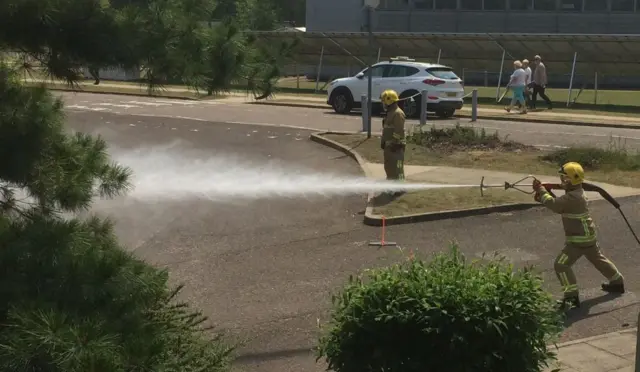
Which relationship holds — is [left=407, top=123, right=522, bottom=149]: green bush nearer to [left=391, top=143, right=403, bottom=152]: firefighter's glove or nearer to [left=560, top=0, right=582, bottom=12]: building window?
[left=391, top=143, right=403, bottom=152]: firefighter's glove

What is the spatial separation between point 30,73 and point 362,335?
2421 millimetres

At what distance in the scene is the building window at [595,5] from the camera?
165 feet

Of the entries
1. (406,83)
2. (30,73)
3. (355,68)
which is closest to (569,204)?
(30,73)

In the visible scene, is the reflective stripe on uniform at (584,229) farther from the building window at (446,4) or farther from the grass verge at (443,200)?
the building window at (446,4)

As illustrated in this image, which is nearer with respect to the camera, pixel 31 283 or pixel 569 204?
pixel 31 283

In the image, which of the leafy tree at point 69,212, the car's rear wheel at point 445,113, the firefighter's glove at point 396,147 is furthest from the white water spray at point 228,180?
the car's rear wheel at point 445,113

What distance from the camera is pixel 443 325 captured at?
16.8ft

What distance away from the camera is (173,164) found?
18.9 m

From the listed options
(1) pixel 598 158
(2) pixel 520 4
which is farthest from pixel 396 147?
(2) pixel 520 4

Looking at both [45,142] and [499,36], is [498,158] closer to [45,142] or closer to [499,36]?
[45,142]

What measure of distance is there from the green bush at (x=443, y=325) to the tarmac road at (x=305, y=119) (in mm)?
15960

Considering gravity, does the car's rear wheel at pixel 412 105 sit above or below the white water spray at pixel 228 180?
above

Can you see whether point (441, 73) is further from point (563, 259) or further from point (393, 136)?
point (563, 259)

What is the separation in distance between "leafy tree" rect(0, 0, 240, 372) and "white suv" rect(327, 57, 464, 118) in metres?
22.1
